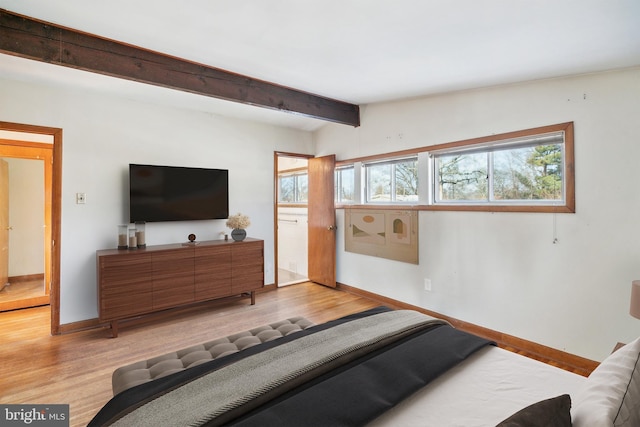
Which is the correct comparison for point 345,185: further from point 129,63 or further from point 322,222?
point 129,63

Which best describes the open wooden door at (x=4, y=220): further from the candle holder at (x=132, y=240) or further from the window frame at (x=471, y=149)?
the window frame at (x=471, y=149)

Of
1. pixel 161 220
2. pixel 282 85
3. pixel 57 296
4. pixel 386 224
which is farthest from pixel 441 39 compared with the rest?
pixel 57 296

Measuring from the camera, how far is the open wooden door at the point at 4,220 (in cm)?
384

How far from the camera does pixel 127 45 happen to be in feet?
8.01

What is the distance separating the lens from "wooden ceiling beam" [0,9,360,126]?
2.11 m

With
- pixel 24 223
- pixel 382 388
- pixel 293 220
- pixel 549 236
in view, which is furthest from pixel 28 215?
pixel 549 236

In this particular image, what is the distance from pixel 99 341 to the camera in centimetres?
299

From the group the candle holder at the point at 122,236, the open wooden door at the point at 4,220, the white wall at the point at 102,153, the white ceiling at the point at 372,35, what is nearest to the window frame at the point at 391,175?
the white ceiling at the point at 372,35

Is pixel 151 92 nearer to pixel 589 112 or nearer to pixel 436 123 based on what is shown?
pixel 436 123

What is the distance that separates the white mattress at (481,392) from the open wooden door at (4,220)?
5009 mm

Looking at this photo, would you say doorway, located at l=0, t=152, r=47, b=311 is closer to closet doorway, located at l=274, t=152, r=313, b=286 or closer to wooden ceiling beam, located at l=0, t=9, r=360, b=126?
wooden ceiling beam, located at l=0, t=9, r=360, b=126

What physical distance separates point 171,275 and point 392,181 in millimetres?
2869

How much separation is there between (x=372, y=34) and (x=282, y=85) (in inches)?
53.9

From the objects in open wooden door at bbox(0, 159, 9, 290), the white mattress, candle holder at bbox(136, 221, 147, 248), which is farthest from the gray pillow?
open wooden door at bbox(0, 159, 9, 290)
